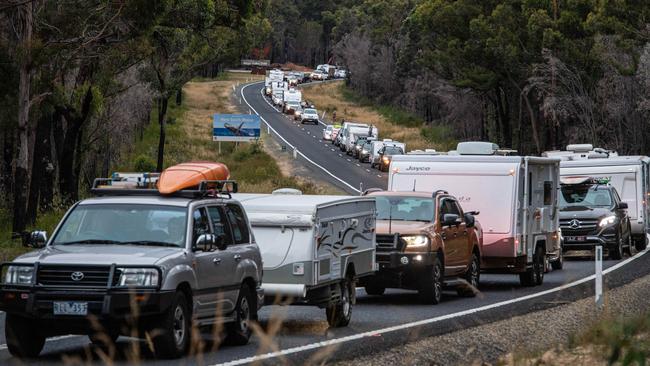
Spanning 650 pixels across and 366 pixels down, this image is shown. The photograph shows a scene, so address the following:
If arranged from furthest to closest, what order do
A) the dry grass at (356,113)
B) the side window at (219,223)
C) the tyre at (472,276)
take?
the dry grass at (356,113), the tyre at (472,276), the side window at (219,223)

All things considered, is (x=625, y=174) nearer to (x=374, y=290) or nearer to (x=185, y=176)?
(x=374, y=290)

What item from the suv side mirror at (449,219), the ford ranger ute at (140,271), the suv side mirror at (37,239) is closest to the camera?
the ford ranger ute at (140,271)

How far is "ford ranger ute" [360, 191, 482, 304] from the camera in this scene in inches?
784

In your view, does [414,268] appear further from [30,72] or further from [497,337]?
[30,72]

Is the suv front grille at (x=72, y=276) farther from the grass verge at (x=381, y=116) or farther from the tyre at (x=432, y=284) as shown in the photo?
the grass verge at (x=381, y=116)

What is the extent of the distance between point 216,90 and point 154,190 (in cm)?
13538

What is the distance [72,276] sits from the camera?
11.9 m

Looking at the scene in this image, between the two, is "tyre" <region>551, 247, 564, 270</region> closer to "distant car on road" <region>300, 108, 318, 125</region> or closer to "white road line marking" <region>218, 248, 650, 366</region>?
"white road line marking" <region>218, 248, 650, 366</region>

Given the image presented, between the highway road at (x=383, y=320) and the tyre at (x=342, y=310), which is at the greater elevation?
the tyre at (x=342, y=310)

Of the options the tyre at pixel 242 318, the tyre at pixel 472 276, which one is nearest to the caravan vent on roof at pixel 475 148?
the tyre at pixel 472 276

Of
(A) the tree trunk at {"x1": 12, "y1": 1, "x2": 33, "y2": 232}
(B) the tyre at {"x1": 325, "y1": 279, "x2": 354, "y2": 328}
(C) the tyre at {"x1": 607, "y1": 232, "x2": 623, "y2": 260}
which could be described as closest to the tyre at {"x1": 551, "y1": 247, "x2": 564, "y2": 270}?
(C) the tyre at {"x1": 607, "y1": 232, "x2": 623, "y2": 260}

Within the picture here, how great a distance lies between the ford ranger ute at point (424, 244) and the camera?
19.9 metres

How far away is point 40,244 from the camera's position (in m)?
12.9

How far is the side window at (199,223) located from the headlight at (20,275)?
5.80 feet
